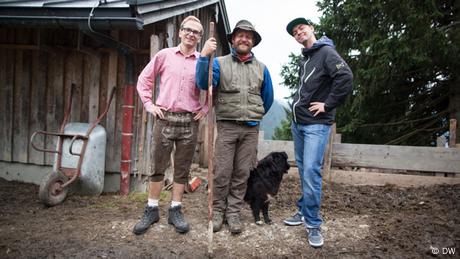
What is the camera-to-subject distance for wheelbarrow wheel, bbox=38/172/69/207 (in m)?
4.53

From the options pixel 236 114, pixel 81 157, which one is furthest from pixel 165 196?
pixel 236 114

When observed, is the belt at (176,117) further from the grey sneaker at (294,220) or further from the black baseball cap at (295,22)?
the grey sneaker at (294,220)

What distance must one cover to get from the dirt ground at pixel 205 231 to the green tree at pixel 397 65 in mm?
4014

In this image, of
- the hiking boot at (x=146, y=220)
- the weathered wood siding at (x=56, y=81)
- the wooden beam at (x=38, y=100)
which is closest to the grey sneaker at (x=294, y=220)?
the hiking boot at (x=146, y=220)

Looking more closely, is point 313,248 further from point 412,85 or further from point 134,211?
point 412,85

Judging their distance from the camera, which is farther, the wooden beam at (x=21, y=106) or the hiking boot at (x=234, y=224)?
the wooden beam at (x=21, y=106)

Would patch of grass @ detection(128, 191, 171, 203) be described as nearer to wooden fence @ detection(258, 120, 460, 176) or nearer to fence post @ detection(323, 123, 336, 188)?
wooden fence @ detection(258, 120, 460, 176)

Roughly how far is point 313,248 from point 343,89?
165 centimetres

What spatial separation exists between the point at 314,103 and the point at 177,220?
Result: 195cm

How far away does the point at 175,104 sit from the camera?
3498 mm

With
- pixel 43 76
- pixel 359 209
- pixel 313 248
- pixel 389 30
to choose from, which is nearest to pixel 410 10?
pixel 389 30

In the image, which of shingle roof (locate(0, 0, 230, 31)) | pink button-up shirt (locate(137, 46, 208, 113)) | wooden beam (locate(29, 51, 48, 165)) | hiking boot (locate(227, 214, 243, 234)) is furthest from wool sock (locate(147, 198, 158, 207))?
wooden beam (locate(29, 51, 48, 165))

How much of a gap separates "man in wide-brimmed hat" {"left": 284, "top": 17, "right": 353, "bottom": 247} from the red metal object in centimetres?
274

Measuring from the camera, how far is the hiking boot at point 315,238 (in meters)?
3.44
